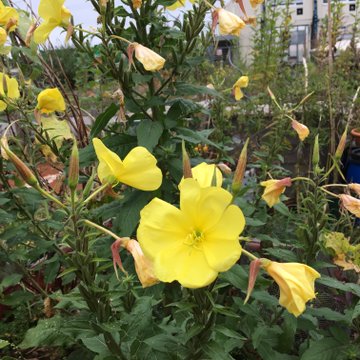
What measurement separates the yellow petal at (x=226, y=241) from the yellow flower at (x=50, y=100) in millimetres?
1029

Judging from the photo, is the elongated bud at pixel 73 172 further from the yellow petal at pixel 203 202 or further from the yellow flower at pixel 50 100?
the yellow flower at pixel 50 100

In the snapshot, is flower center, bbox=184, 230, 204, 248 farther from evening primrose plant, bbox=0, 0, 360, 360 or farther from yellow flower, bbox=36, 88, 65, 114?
yellow flower, bbox=36, 88, 65, 114

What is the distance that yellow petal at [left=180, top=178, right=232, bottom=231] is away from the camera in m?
0.76

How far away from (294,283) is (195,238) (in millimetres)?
189

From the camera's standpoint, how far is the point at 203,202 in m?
0.78

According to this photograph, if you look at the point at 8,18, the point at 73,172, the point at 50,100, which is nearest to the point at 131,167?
the point at 73,172

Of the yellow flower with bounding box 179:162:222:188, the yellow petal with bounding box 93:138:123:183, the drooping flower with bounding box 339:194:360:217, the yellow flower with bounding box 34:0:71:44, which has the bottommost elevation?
the drooping flower with bounding box 339:194:360:217

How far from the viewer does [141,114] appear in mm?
1780

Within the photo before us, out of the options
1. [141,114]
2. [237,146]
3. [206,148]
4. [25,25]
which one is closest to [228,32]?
[141,114]

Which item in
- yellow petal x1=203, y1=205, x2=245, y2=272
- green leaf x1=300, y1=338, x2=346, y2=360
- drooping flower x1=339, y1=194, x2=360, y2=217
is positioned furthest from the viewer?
green leaf x1=300, y1=338, x2=346, y2=360

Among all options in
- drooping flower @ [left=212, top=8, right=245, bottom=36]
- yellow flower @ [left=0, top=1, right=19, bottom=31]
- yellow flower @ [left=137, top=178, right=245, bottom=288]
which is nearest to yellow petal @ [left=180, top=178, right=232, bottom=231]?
yellow flower @ [left=137, top=178, right=245, bottom=288]

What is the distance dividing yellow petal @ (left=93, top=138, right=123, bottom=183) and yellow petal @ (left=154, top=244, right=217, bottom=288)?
22 centimetres

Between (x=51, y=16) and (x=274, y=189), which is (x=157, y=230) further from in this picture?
(x=51, y=16)

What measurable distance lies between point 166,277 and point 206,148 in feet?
9.07
